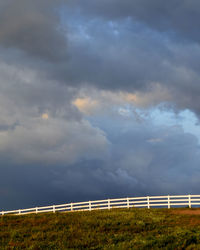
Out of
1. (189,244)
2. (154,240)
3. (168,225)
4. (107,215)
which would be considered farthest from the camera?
(107,215)

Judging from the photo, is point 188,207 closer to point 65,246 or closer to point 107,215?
point 107,215

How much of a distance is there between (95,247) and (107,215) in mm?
11300

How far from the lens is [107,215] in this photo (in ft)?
91.5

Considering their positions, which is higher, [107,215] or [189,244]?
[107,215]

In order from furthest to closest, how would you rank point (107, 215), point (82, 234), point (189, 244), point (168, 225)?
point (107, 215)
point (168, 225)
point (82, 234)
point (189, 244)

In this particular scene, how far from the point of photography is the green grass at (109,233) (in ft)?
55.3

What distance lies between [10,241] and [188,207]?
18.1m

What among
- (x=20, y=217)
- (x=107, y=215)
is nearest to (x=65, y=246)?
(x=107, y=215)

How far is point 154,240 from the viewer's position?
1703 cm

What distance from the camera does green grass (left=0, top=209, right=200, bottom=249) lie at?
1684cm

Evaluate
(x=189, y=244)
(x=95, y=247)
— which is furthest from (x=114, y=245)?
(x=189, y=244)

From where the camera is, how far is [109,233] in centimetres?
2044

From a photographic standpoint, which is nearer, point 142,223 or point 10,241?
point 10,241

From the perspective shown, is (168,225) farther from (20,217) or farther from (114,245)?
(20,217)
